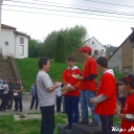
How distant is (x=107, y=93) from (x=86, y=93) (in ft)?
4.34

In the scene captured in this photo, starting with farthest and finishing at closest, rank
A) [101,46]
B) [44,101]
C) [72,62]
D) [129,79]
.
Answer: [101,46], [72,62], [44,101], [129,79]

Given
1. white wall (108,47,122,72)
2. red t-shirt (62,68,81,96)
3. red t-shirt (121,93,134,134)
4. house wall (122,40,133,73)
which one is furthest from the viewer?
white wall (108,47,122,72)

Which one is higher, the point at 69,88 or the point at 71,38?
the point at 71,38

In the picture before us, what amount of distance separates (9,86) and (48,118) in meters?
12.4

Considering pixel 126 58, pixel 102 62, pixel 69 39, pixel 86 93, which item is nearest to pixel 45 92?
pixel 86 93

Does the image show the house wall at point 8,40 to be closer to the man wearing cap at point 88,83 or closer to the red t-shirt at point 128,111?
the man wearing cap at point 88,83

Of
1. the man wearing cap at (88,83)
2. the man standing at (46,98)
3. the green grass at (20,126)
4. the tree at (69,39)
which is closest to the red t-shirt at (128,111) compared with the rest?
the man wearing cap at (88,83)

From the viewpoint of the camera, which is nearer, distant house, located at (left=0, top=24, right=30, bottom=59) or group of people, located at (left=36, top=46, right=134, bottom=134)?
group of people, located at (left=36, top=46, right=134, bottom=134)

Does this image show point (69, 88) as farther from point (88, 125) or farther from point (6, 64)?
point (6, 64)

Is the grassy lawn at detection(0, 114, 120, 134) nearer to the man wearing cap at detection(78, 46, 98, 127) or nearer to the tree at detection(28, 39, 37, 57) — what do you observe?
the man wearing cap at detection(78, 46, 98, 127)

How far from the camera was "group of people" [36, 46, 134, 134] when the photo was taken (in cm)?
639

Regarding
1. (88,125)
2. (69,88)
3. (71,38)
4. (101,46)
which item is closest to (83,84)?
(69,88)

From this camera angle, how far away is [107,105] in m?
6.48

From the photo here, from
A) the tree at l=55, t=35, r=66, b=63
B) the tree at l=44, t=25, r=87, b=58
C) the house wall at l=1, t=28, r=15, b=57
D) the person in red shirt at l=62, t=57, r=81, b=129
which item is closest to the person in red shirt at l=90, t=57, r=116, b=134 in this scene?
the person in red shirt at l=62, t=57, r=81, b=129
